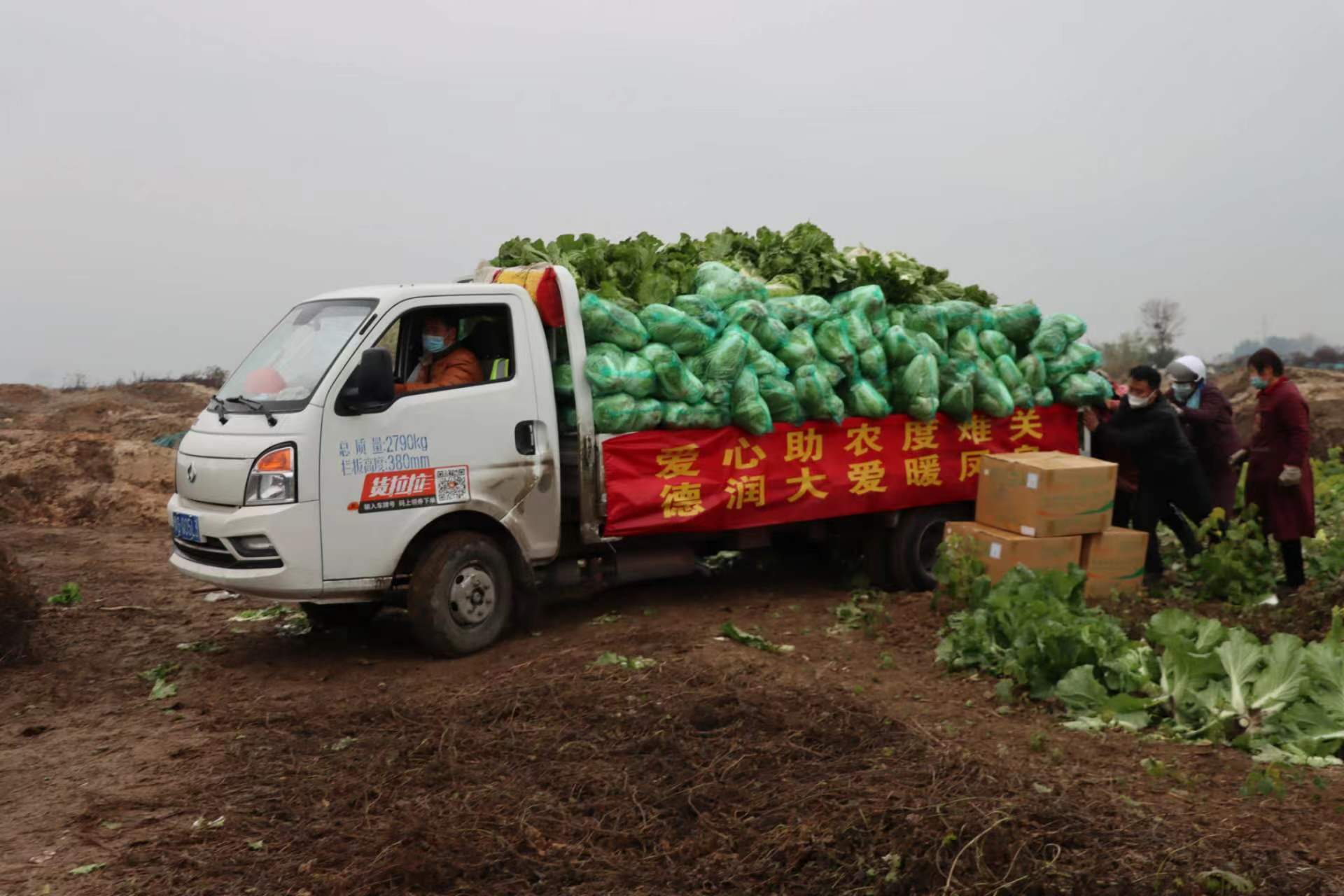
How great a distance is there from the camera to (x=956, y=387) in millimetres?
8836

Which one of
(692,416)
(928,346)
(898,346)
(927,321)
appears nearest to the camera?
(692,416)

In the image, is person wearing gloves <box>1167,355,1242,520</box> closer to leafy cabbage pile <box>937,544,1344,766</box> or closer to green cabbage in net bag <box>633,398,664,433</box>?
leafy cabbage pile <box>937,544,1344,766</box>

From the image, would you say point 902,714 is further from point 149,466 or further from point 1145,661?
point 149,466

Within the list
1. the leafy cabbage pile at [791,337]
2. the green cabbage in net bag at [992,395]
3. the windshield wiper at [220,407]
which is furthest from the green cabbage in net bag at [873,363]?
the windshield wiper at [220,407]

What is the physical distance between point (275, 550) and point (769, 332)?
355cm

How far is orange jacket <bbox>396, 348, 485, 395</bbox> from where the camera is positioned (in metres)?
7.35

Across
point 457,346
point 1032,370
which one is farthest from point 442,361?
point 1032,370

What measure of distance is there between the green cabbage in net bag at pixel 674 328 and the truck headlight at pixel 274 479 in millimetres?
2448

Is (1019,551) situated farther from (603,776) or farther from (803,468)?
(603,776)

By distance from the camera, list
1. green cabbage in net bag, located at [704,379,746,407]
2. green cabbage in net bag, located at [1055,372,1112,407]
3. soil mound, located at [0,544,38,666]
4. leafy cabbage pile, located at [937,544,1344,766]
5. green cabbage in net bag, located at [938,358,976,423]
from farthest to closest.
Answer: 1. green cabbage in net bag, located at [1055,372,1112,407]
2. green cabbage in net bag, located at [938,358,976,423]
3. green cabbage in net bag, located at [704,379,746,407]
4. soil mound, located at [0,544,38,666]
5. leafy cabbage pile, located at [937,544,1344,766]

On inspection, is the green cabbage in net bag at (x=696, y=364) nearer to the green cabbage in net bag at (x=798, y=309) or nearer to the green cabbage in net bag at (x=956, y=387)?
the green cabbage in net bag at (x=798, y=309)

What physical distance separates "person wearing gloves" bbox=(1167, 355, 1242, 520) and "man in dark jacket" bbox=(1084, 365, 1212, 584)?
322 mm

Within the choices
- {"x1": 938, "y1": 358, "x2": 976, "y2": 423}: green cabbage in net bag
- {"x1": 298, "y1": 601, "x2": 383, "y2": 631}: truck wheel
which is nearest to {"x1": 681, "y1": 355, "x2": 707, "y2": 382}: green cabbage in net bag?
{"x1": 938, "y1": 358, "x2": 976, "y2": 423}: green cabbage in net bag

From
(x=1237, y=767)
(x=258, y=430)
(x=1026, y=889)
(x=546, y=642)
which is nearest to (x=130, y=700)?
(x=258, y=430)
